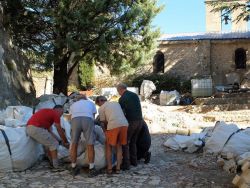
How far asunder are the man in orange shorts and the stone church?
21.2 metres

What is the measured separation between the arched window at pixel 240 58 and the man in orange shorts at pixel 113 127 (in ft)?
73.8

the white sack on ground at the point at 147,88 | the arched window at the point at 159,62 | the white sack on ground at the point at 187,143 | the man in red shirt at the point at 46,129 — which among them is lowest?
the white sack on ground at the point at 187,143

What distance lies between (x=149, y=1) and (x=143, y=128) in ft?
32.5

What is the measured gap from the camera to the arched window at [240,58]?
94.9ft

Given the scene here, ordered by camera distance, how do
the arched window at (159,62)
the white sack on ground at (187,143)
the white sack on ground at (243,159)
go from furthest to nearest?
the arched window at (159,62), the white sack on ground at (187,143), the white sack on ground at (243,159)

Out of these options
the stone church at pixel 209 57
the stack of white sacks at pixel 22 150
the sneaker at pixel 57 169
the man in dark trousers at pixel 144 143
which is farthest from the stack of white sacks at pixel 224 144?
the stone church at pixel 209 57

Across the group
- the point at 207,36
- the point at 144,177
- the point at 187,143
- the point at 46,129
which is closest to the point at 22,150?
the point at 46,129

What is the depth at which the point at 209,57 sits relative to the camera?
28.8 metres

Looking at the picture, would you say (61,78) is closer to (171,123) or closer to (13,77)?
(13,77)

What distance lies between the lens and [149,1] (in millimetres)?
17578

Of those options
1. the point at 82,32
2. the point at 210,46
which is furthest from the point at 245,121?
the point at 210,46

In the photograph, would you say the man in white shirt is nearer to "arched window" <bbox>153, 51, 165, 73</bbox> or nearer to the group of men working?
the group of men working

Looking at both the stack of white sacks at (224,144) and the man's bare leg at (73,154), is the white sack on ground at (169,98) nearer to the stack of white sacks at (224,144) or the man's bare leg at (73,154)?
the stack of white sacks at (224,144)

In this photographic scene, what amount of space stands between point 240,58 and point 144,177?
23.2 m
